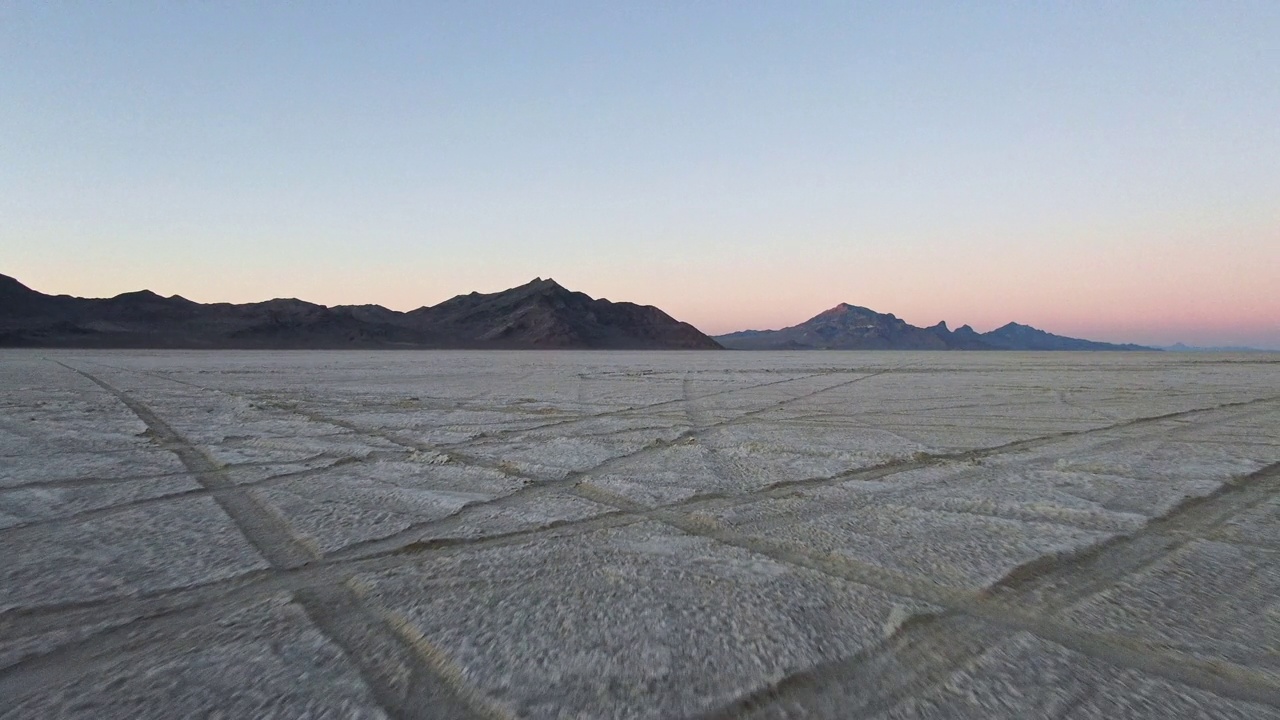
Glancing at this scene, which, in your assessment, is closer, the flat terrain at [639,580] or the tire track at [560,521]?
the flat terrain at [639,580]

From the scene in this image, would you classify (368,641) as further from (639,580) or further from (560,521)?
(560,521)

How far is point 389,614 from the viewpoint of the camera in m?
1.40

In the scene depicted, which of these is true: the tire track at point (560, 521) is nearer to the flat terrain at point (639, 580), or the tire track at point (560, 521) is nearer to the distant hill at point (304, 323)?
the flat terrain at point (639, 580)

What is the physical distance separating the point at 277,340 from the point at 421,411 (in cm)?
7315

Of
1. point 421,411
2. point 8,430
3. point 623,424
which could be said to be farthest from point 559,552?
point 8,430

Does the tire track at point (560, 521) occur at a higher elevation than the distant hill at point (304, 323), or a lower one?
lower

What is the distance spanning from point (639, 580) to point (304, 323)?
266 feet

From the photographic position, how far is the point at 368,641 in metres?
1.28

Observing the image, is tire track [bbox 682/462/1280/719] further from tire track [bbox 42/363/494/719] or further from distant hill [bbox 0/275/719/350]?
distant hill [bbox 0/275/719/350]

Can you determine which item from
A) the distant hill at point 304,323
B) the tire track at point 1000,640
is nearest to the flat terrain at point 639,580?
the tire track at point 1000,640

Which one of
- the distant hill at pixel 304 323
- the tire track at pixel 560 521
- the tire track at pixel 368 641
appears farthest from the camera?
the distant hill at pixel 304 323

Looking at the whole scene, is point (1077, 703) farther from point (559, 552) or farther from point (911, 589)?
point (559, 552)

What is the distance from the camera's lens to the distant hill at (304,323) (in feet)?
207

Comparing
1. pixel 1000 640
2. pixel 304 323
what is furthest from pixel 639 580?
pixel 304 323
